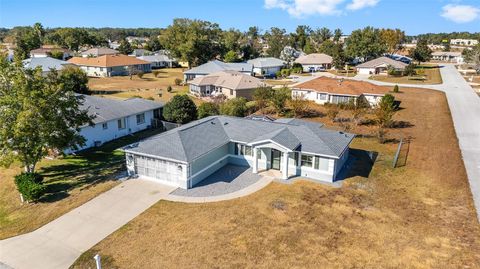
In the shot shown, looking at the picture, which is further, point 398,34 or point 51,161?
point 398,34

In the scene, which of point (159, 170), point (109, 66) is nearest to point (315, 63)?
point (109, 66)

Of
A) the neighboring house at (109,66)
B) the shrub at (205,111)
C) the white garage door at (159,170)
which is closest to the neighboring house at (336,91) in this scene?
the shrub at (205,111)

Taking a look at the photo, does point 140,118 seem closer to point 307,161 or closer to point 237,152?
point 237,152

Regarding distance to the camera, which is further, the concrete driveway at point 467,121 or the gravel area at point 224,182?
the concrete driveway at point 467,121

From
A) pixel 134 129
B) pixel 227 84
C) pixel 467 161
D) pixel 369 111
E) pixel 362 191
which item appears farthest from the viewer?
pixel 227 84

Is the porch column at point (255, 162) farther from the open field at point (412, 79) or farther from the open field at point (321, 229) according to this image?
the open field at point (412, 79)

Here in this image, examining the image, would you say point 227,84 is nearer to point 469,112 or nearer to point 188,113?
point 188,113

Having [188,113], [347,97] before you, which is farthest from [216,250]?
[347,97]
